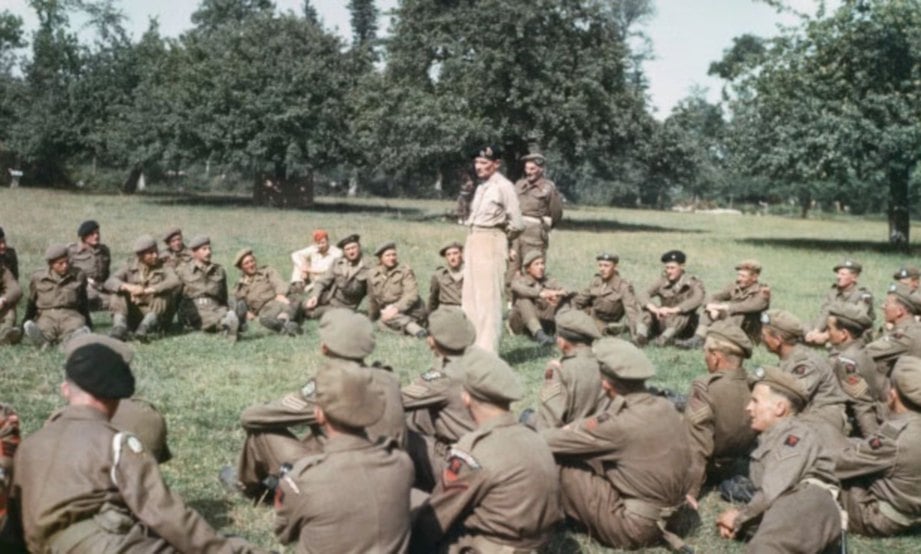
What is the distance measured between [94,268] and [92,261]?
109 millimetres

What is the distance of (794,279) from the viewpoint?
856 inches

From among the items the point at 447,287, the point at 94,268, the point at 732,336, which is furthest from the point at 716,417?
the point at 94,268

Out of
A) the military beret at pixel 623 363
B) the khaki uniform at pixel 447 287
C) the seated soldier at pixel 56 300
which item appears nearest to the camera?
the military beret at pixel 623 363

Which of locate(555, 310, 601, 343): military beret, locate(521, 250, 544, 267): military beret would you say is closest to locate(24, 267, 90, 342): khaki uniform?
locate(521, 250, 544, 267): military beret

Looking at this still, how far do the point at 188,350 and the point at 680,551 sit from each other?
7430mm

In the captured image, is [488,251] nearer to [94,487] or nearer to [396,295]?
[396,295]

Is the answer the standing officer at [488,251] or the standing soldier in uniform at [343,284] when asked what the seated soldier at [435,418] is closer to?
the standing officer at [488,251]

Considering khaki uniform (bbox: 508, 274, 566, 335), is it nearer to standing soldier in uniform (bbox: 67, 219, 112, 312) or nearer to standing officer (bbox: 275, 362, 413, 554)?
standing soldier in uniform (bbox: 67, 219, 112, 312)

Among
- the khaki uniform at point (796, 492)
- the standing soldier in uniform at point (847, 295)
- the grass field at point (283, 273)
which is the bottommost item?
the grass field at point (283, 273)

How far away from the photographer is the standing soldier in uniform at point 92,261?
13.2 meters

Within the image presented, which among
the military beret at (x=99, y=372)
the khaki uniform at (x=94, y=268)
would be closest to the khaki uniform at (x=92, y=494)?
the military beret at (x=99, y=372)

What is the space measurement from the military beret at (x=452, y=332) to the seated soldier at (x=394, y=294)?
630 centimetres

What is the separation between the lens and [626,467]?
18.7ft

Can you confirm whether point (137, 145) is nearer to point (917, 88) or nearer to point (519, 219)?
point (917, 88)
